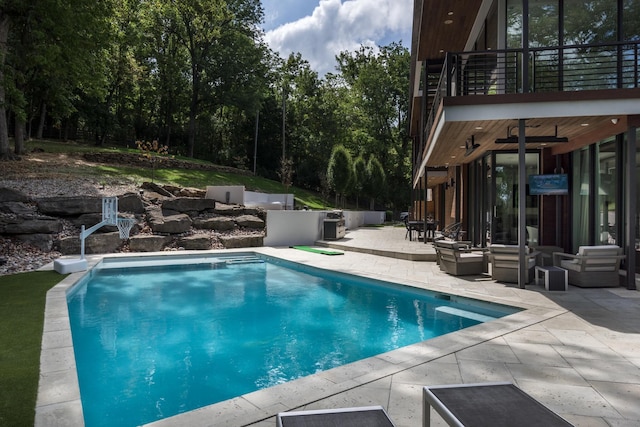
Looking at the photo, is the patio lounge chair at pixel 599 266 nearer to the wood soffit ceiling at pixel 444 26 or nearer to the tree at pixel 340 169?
the wood soffit ceiling at pixel 444 26

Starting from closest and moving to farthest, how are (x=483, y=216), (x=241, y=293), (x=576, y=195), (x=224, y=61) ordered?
(x=241, y=293) → (x=576, y=195) → (x=483, y=216) → (x=224, y=61)

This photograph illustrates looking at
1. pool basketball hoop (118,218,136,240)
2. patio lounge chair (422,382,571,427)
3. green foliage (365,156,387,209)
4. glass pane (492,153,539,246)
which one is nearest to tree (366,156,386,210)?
green foliage (365,156,387,209)

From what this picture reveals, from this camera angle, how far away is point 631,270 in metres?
6.71

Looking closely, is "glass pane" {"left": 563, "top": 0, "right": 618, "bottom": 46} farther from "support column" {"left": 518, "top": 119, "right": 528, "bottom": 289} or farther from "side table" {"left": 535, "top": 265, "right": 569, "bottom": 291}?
"side table" {"left": 535, "top": 265, "right": 569, "bottom": 291}

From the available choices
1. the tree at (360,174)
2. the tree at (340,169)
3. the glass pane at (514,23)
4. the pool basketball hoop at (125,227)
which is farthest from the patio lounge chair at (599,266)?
the tree at (360,174)

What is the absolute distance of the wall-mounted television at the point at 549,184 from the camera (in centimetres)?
876

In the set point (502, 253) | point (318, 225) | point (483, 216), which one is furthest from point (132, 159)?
point (502, 253)

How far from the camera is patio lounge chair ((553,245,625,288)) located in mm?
6848

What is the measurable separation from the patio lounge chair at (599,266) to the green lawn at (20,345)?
769cm

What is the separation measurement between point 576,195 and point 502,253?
10.2 feet

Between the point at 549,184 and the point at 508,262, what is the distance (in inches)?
103

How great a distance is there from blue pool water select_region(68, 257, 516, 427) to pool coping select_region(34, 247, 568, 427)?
365 mm

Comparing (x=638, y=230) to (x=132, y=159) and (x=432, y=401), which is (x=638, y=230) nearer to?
(x=432, y=401)

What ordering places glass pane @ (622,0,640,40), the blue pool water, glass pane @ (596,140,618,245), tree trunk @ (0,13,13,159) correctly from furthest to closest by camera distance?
tree trunk @ (0,13,13,159) → glass pane @ (622,0,640,40) → glass pane @ (596,140,618,245) → the blue pool water
